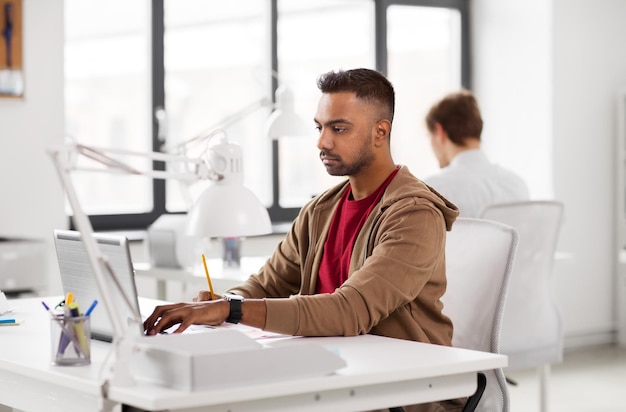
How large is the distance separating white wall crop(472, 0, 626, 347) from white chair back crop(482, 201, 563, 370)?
7.40 feet

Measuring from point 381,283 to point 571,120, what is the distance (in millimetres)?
3977

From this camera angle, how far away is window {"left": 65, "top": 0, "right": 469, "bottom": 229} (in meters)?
5.27

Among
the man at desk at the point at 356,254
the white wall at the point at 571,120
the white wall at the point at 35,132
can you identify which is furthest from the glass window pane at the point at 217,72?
the man at desk at the point at 356,254

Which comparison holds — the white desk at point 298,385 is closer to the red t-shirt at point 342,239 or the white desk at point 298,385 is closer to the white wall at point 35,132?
the red t-shirt at point 342,239

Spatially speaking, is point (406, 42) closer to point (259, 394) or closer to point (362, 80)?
point (362, 80)

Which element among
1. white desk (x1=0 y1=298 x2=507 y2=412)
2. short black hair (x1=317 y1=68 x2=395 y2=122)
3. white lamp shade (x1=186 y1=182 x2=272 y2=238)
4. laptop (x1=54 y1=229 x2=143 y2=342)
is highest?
short black hair (x1=317 y1=68 x2=395 y2=122)

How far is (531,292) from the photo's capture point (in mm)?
3607

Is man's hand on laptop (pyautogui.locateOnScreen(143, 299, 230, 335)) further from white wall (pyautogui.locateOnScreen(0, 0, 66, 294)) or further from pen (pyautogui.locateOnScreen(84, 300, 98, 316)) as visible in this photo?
white wall (pyautogui.locateOnScreen(0, 0, 66, 294))

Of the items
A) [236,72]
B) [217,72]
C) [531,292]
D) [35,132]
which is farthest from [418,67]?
[531,292]

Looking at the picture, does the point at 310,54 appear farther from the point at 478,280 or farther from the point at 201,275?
the point at 478,280

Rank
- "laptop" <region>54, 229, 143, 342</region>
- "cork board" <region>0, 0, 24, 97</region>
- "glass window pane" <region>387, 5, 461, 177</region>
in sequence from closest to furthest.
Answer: "laptop" <region>54, 229, 143, 342</region>, "cork board" <region>0, 0, 24, 97</region>, "glass window pane" <region>387, 5, 461, 177</region>

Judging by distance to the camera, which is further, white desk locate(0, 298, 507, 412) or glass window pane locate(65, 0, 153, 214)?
glass window pane locate(65, 0, 153, 214)

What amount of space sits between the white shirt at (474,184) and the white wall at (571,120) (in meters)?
1.86

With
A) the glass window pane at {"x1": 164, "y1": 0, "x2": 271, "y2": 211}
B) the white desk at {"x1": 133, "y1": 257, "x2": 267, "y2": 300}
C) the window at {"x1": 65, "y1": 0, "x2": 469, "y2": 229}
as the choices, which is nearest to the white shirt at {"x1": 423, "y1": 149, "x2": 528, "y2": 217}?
the white desk at {"x1": 133, "y1": 257, "x2": 267, "y2": 300}
